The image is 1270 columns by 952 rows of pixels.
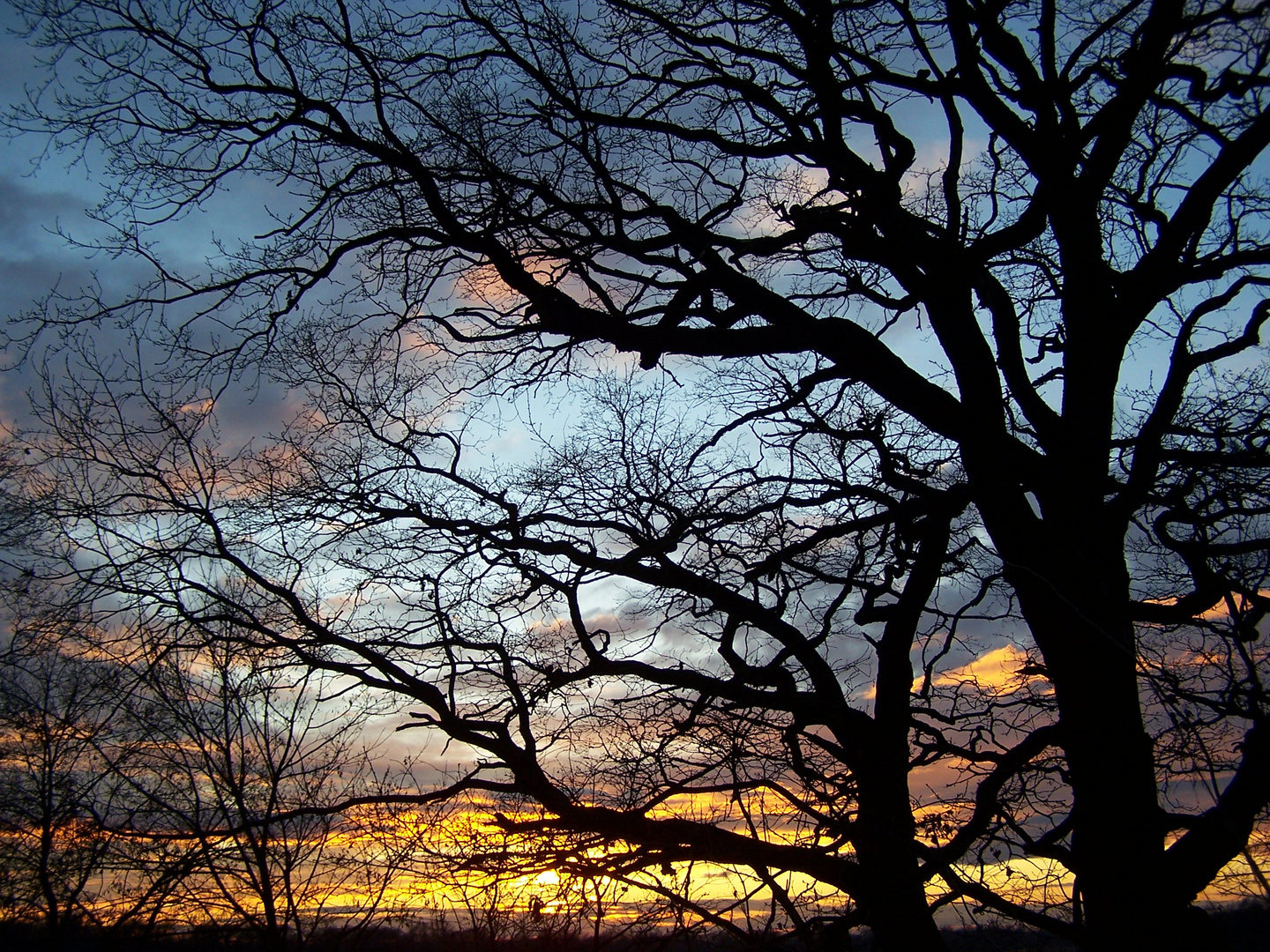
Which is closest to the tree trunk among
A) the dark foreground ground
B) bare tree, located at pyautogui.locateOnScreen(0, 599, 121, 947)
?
the dark foreground ground

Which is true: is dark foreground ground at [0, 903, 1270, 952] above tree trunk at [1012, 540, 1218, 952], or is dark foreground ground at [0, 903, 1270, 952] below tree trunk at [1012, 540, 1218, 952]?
below

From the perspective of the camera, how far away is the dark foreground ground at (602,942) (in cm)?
536

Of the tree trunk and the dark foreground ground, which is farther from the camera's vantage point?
the dark foreground ground

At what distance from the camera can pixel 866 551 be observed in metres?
7.27

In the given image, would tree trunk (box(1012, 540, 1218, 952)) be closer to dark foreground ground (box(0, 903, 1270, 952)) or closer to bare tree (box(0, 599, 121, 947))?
dark foreground ground (box(0, 903, 1270, 952))

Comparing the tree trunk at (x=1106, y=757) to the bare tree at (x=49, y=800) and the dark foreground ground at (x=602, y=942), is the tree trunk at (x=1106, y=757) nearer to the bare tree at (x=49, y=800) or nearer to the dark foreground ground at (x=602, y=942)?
the dark foreground ground at (x=602, y=942)

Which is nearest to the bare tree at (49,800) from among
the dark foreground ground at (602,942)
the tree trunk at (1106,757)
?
the dark foreground ground at (602,942)

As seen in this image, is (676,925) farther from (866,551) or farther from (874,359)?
(874,359)

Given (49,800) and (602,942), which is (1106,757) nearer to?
(602,942)

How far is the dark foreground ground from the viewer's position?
17.6 feet

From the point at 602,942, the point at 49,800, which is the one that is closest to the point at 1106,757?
the point at 602,942

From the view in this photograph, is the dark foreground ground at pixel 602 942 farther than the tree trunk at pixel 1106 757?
Yes

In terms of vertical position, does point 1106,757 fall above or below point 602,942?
above

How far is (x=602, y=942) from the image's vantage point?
6.05 metres
